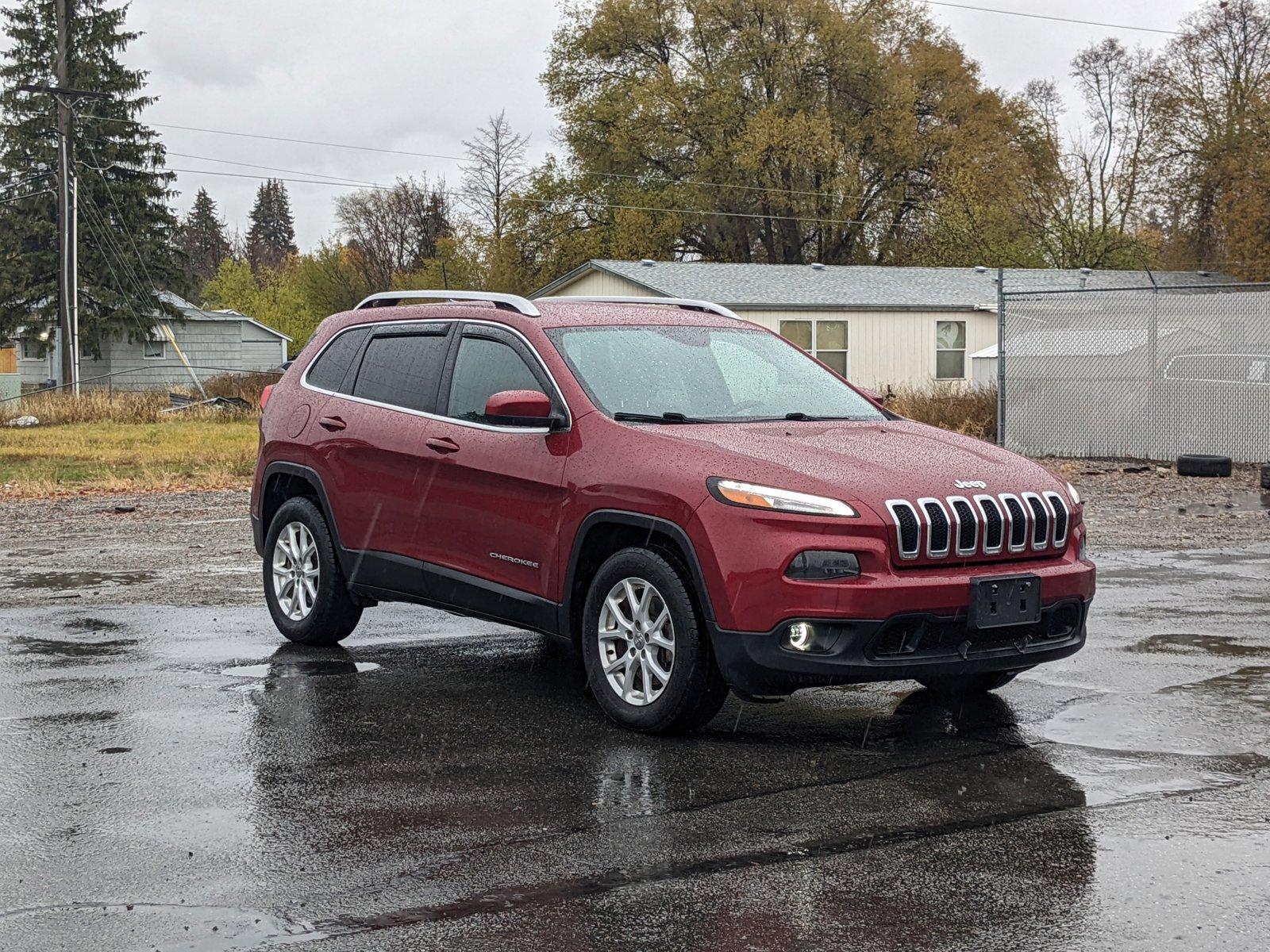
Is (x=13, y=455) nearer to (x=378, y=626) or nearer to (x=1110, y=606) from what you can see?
(x=378, y=626)

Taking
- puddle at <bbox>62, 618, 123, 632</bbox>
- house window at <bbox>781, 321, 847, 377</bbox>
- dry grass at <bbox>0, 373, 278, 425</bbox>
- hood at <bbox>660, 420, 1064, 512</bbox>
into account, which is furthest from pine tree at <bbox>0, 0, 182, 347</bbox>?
hood at <bbox>660, 420, 1064, 512</bbox>

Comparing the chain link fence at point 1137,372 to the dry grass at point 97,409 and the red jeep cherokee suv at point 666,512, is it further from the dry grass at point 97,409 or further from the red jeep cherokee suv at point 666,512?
the dry grass at point 97,409

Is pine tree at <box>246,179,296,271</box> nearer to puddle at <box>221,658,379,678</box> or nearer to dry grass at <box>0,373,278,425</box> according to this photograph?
dry grass at <box>0,373,278,425</box>

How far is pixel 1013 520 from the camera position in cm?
628

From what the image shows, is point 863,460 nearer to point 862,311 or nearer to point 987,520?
point 987,520

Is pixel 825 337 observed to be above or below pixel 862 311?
below

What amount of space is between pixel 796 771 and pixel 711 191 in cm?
5314

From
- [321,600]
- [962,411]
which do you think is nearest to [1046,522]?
[321,600]

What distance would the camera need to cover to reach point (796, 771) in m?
5.82

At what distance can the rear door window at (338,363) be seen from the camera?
28.0 feet

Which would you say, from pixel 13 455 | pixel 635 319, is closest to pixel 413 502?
pixel 635 319

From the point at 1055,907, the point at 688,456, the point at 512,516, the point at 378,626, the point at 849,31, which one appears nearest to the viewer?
the point at 1055,907

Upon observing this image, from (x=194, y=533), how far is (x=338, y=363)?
6541 mm

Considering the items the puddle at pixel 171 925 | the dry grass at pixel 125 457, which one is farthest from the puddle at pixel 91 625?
the dry grass at pixel 125 457
